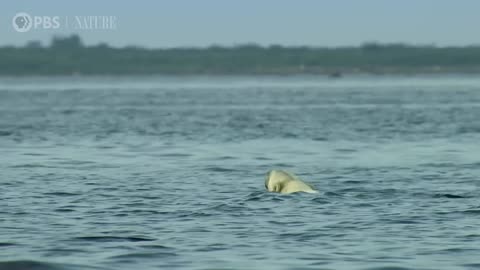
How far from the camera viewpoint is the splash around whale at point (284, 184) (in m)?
28.3

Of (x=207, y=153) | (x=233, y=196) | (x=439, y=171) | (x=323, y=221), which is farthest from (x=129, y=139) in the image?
(x=323, y=221)

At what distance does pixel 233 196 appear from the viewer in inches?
1105

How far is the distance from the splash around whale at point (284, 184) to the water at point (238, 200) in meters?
0.34

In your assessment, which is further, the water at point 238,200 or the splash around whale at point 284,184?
the splash around whale at point 284,184

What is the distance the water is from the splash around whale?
341 mm

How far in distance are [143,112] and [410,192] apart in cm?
5637

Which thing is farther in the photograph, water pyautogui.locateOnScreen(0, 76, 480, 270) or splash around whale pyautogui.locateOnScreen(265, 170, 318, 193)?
splash around whale pyautogui.locateOnScreen(265, 170, 318, 193)

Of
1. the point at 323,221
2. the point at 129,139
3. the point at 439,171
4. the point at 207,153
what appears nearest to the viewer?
the point at 323,221

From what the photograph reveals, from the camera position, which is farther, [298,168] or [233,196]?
[298,168]

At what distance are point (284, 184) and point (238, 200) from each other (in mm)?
1637

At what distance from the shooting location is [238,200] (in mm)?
27250

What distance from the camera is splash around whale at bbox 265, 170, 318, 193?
92.9 feet

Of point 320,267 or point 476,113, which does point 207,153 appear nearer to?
point 320,267

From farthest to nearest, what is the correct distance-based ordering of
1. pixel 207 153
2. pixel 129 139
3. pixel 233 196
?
pixel 129 139, pixel 207 153, pixel 233 196
